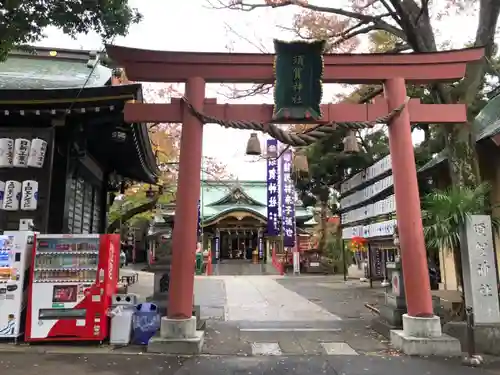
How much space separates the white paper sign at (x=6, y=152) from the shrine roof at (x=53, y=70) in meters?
1.13

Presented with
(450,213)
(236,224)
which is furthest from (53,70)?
(236,224)

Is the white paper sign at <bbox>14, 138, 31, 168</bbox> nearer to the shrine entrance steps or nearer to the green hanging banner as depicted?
the green hanging banner

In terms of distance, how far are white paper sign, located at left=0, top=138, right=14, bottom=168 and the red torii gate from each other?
95.2 inches

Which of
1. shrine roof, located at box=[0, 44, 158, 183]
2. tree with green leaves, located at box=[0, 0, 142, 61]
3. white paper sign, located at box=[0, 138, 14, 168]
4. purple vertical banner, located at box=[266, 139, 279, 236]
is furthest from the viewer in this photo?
purple vertical banner, located at box=[266, 139, 279, 236]

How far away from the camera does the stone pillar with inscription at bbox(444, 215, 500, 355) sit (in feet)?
23.3

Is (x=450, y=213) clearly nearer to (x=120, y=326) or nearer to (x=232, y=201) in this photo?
(x=120, y=326)

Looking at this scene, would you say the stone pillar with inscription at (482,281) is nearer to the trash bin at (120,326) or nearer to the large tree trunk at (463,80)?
the large tree trunk at (463,80)

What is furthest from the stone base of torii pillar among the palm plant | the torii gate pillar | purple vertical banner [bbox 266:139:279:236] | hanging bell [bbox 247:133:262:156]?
purple vertical banner [bbox 266:139:279:236]

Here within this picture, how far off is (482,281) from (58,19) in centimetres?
809

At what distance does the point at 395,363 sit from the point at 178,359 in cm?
333

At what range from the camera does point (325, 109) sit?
25.9 ft

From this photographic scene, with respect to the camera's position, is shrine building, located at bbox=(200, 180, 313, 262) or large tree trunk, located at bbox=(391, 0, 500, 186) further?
shrine building, located at bbox=(200, 180, 313, 262)

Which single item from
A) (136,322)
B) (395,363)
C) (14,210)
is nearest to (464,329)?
(395,363)

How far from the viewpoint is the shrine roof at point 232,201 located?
114ft
